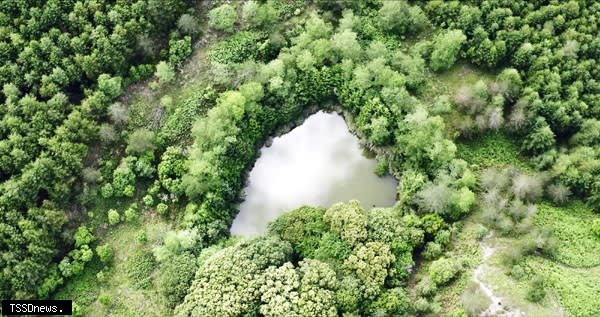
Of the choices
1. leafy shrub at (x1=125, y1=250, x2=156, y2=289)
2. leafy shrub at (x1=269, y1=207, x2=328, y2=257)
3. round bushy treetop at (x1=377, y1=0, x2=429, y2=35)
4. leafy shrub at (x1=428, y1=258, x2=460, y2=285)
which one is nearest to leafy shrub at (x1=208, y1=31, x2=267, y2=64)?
round bushy treetop at (x1=377, y1=0, x2=429, y2=35)

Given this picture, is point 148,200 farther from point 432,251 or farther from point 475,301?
point 475,301

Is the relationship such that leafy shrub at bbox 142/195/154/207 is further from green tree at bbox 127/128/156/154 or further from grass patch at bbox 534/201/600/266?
grass patch at bbox 534/201/600/266

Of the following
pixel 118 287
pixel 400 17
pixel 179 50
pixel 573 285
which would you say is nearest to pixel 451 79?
pixel 400 17

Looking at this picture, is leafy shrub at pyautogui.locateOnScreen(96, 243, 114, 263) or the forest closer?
the forest

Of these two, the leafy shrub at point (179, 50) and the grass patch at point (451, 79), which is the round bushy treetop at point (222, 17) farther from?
the grass patch at point (451, 79)

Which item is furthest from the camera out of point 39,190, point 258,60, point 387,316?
→ point 258,60

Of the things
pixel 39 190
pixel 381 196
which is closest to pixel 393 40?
pixel 381 196

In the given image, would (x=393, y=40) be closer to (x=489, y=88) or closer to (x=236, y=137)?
(x=489, y=88)
